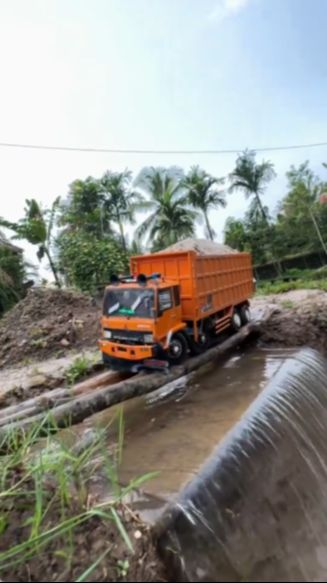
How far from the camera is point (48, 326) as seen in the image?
43.9 feet

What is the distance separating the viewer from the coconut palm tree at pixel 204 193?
29.4m

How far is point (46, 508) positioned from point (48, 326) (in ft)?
36.7

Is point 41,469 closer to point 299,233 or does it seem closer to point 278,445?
point 278,445

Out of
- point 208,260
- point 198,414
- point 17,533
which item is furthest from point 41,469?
point 208,260

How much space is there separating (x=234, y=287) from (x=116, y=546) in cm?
837

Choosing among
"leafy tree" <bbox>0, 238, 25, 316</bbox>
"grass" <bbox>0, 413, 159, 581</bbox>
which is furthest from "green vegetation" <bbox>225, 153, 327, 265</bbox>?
"grass" <bbox>0, 413, 159, 581</bbox>

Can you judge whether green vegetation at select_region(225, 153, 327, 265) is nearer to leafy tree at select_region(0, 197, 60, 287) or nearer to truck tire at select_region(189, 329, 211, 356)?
leafy tree at select_region(0, 197, 60, 287)

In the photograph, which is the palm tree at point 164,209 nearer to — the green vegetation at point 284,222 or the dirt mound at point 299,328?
the green vegetation at point 284,222

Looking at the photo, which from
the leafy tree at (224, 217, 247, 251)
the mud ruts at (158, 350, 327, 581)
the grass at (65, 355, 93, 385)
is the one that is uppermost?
the leafy tree at (224, 217, 247, 251)

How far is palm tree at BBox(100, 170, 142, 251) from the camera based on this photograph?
2692cm

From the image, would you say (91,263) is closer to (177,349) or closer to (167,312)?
(177,349)

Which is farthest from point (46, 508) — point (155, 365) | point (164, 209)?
point (164, 209)

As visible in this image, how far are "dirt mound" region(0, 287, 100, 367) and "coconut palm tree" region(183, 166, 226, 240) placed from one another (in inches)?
651

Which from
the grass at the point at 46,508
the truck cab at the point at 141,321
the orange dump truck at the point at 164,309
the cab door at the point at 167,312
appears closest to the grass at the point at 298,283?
the orange dump truck at the point at 164,309
